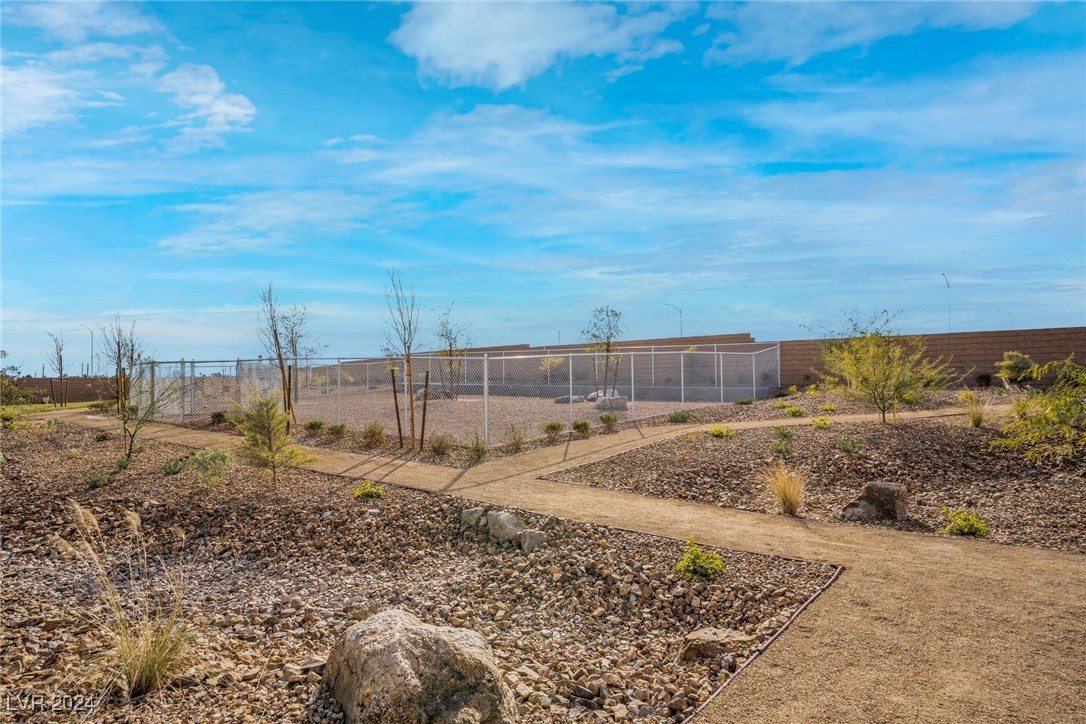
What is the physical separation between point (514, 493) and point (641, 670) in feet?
14.3

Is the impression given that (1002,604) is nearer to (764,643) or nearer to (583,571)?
(764,643)

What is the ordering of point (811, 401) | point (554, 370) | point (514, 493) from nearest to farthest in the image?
point (514, 493), point (811, 401), point (554, 370)

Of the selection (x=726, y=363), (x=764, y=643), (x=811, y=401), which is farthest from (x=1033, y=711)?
(x=726, y=363)

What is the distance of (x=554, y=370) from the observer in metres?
28.9

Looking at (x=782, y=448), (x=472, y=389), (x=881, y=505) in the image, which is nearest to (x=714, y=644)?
(x=881, y=505)

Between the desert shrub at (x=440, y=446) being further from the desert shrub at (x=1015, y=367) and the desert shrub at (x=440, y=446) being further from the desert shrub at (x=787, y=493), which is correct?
the desert shrub at (x=1015, y=367)

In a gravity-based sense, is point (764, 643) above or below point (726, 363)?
below

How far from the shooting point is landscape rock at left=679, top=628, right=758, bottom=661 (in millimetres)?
4711

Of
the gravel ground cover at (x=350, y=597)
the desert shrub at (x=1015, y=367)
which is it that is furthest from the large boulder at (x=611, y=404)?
the gravel ground cover at (x=350, y=597)

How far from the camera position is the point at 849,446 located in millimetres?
10758

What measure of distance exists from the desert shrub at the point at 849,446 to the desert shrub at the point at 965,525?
125 inches

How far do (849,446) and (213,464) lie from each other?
31.5ft

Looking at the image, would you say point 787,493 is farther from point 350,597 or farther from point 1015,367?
point 1015,367

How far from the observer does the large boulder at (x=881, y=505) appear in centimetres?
791
